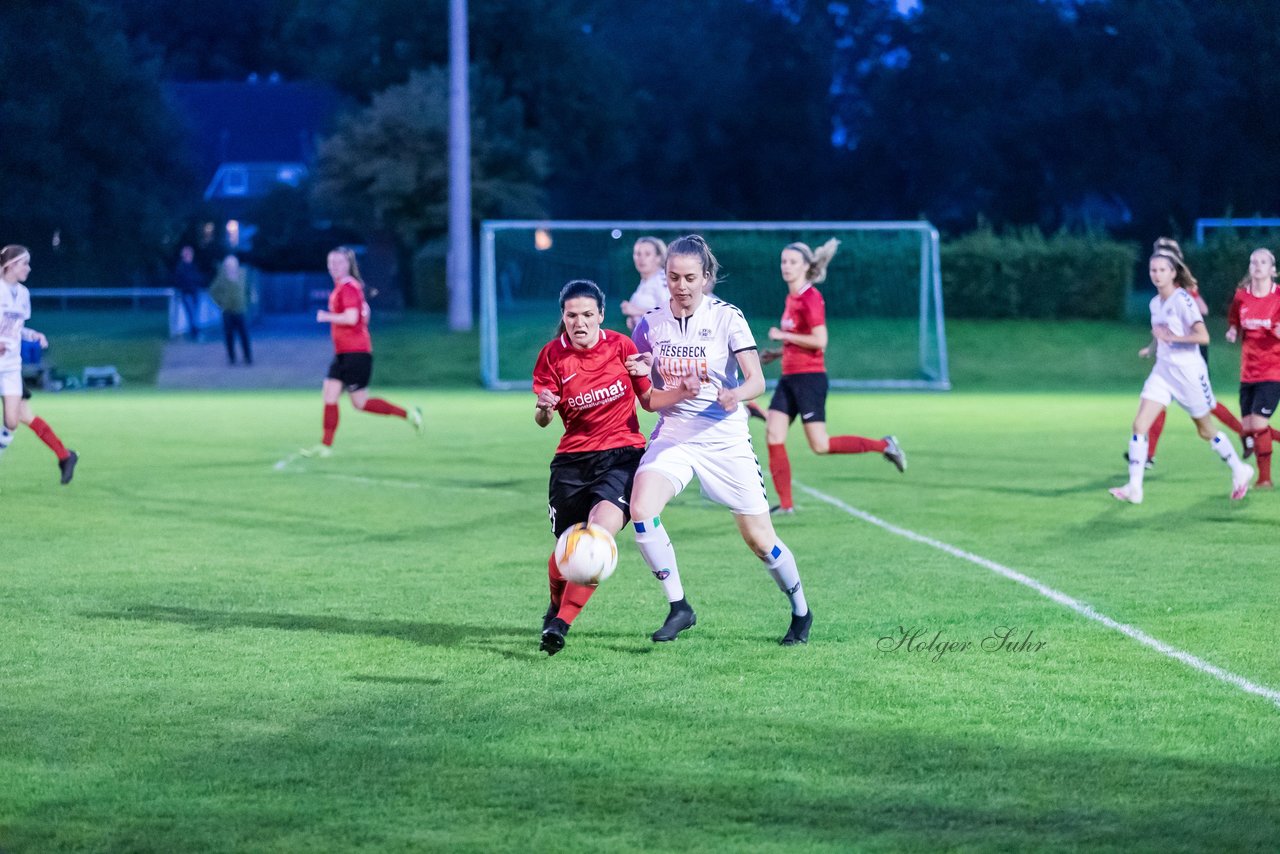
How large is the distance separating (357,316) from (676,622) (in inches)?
357

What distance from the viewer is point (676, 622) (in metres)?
7.38

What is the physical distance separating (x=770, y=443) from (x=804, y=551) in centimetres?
166

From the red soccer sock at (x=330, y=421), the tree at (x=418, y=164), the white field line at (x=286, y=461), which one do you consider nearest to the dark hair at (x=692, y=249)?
the white field line at (x=286, y=461)

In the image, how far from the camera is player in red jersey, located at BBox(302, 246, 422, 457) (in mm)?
15570

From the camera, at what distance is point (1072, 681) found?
21.3 ft

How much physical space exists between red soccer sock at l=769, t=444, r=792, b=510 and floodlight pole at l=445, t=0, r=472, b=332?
21.7m

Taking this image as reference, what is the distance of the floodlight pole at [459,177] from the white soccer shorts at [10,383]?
20.1 m

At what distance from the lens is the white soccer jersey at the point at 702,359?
7.26 metres

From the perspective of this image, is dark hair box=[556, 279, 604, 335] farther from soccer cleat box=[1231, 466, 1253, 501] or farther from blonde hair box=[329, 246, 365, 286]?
blonde hair box=[329, 246, 365, 286]

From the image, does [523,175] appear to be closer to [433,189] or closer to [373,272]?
[433,189]

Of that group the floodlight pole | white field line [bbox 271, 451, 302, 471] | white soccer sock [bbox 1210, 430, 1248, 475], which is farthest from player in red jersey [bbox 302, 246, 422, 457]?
the floodlight pole

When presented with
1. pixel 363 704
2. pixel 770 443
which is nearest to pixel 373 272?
pixel 770 443

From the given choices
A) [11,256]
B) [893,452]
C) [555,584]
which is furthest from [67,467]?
[555,584]

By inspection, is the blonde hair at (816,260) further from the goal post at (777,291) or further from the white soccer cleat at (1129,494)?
the goal post at (777,291)
